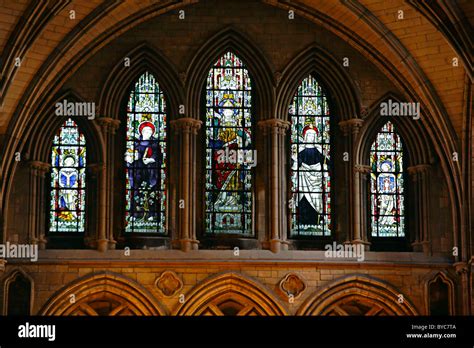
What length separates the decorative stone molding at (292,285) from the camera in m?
23.4

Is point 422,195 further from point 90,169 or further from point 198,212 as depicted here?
point 90,169

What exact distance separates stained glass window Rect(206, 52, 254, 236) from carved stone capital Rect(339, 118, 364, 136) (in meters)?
1.72

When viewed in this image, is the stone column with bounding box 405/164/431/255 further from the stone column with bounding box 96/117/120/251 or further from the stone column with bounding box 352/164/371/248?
the stone column with bounding box 96/117/120/251

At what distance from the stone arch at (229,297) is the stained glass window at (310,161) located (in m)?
1.42

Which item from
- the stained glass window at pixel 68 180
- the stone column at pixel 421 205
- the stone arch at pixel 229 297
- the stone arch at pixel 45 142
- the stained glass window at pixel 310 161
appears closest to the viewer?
the stone arch at pixel 229 297

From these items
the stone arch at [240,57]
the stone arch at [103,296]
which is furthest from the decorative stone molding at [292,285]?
the stone arch at [240,57]

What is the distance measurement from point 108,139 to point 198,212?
210cm

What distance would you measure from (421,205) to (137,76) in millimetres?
5713

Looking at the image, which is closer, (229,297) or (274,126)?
(229,297)

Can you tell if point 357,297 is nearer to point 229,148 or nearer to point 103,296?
point 229,148

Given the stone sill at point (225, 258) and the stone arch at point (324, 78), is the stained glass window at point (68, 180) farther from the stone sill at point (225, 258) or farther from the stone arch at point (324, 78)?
the stone arch at point (324, 78)

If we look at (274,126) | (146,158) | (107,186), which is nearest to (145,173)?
(146,158)

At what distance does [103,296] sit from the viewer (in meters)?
23.5

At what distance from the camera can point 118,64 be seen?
24.3 meters
